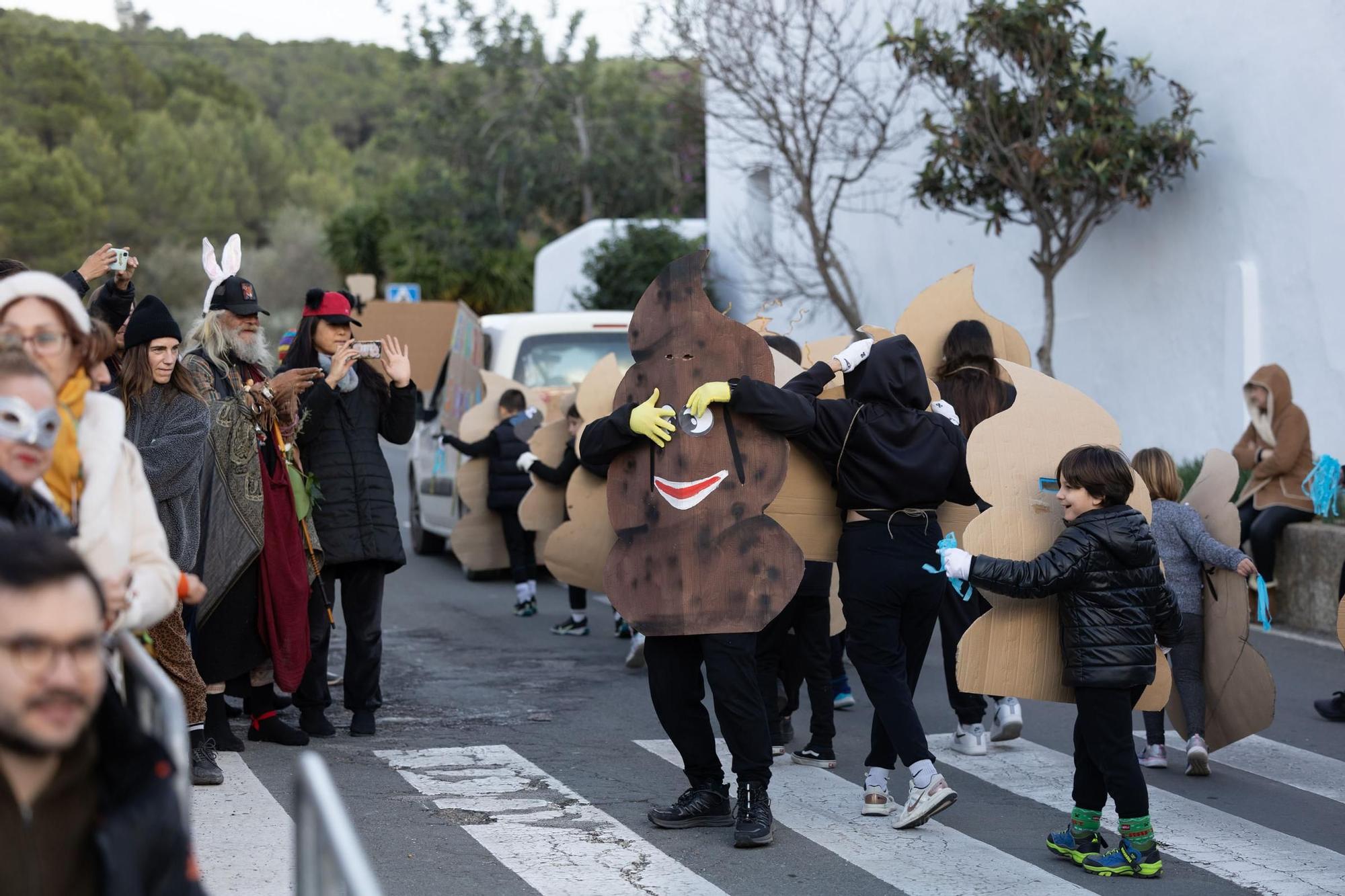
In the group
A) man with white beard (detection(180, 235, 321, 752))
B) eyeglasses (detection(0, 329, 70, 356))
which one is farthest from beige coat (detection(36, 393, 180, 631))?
man with white beard (detection(180, 235, 321, 752))

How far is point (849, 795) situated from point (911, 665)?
592mm

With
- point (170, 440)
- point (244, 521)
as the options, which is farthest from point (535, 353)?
point (170, 440)

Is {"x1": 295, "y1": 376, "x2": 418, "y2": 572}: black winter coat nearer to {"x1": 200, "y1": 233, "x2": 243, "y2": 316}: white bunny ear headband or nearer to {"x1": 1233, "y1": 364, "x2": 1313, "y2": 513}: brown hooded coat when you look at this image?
{"x1": 200, "y1": 233, "x2": 243, "y2": 316}: white bunny ear headband

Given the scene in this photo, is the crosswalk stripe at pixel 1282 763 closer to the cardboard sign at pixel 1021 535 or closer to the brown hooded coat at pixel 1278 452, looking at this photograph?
the cardboard sign at pixel 1021 535

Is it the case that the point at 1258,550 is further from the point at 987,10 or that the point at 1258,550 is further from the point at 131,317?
the point at 131,317

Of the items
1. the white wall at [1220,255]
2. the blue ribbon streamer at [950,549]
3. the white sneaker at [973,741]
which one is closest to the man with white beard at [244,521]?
the blue ribbon streamer at [950,549]

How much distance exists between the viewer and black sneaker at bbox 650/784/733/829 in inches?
229

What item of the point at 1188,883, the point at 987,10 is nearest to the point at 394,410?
the point at 1188,883

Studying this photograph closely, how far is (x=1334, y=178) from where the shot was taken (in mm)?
12164

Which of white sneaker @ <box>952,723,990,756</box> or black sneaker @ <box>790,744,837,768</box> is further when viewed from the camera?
white sneaker @ <box>952,723,990,756</box>

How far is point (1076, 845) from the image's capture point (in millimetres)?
5535

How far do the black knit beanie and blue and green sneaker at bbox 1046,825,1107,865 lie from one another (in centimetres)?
369

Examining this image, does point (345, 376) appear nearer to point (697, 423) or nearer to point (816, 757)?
point (697, 423)

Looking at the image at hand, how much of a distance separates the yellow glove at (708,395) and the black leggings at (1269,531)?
19.9 ft
